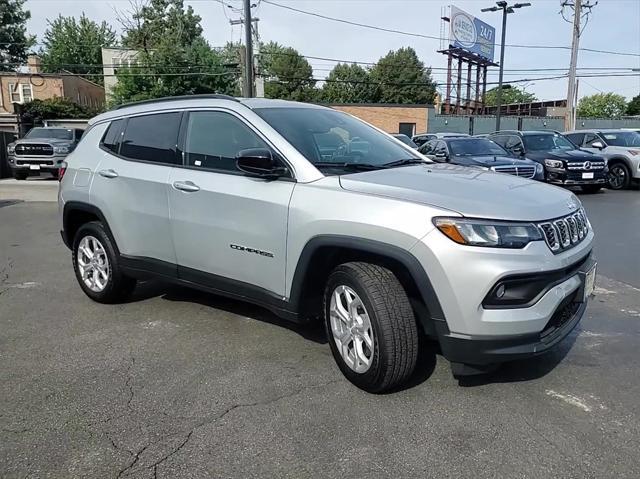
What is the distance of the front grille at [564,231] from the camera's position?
3072 millimetres

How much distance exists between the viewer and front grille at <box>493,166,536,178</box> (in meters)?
11.9

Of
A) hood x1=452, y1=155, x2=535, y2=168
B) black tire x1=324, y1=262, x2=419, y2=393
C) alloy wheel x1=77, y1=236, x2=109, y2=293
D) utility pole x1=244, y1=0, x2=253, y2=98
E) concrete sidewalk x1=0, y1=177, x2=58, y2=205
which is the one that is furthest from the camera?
utility pole x1=244, y1=0, x2=253, y2=98

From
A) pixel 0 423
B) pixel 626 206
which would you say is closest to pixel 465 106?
pixel 626 206

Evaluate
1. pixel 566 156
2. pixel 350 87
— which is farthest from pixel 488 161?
pixel 350 87

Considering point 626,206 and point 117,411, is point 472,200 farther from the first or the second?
point 626,206

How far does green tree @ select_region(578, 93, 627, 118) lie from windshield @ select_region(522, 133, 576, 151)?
88421 millimetres

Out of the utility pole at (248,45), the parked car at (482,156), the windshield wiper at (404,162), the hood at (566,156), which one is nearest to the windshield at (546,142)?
the hood at (566,156)

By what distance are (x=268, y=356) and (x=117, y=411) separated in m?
1.15

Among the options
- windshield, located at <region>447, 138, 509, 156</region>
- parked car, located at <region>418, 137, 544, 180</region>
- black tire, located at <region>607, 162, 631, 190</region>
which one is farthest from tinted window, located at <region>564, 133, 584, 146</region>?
windshield, located at <region>447, 138, 509, 156</region>

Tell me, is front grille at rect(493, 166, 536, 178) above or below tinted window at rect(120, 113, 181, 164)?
below

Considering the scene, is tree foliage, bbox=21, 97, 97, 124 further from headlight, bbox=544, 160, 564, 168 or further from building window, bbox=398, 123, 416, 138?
headlight, bbox=544, 160, 564, 168

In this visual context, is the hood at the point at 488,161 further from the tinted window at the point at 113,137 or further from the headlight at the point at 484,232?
the headlight at the point at 484,232

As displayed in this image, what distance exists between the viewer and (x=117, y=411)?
3.23 metres

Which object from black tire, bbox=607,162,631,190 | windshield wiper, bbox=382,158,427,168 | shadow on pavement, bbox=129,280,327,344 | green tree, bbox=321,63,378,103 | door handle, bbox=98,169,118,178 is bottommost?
shadow on pavement, bbox=129,280,327,344
